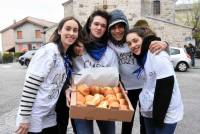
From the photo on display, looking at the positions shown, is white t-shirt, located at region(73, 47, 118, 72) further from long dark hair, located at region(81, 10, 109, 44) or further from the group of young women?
long dark hair, located at region(81, 10, 109, 44)

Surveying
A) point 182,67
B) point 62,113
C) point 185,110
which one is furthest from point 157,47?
point 182,67

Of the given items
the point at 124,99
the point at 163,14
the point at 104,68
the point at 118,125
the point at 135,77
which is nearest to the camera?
the point at 124,99

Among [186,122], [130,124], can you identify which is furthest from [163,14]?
[130,124]

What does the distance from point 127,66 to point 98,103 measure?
3.94ft

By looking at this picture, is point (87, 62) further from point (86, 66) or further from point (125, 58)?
point (125, 58)

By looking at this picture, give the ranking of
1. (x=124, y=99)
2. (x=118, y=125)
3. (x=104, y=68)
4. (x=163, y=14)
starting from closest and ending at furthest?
(x=124, y=99), (x=104, y=68), (x=118, y=125), (x=163, y=14)

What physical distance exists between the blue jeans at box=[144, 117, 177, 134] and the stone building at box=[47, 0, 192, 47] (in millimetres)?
30308

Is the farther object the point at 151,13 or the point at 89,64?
the point at 151,13

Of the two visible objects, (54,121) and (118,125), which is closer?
(54,121)

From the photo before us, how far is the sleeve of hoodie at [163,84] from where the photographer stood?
12.8 feet

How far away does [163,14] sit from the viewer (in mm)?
46531

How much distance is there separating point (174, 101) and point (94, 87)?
82 centimetres

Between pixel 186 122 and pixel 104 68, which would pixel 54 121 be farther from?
pixel 186 122

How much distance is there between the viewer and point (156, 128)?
412cm
